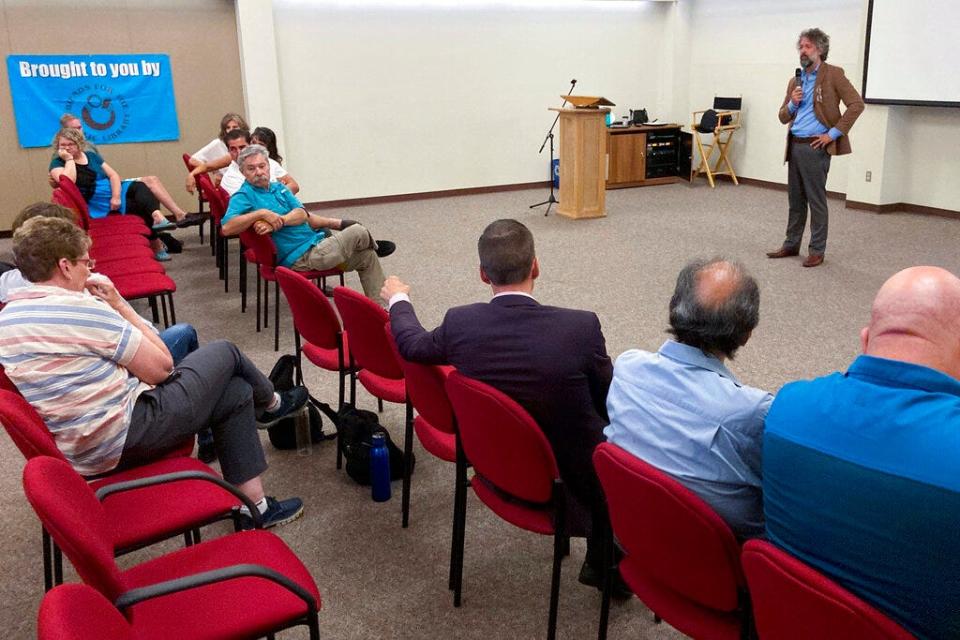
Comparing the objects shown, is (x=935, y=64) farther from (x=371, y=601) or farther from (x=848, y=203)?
(x=371, y=601)

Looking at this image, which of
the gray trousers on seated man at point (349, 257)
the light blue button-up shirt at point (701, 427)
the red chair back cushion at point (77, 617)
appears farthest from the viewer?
the gray trousers on seated man at point (349, 257)

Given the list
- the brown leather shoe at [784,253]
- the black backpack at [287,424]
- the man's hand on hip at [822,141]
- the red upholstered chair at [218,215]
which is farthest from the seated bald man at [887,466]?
the brown leather shoe at [784,253]

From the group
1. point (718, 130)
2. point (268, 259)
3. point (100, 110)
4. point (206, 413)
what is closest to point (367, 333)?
point (206, 413)

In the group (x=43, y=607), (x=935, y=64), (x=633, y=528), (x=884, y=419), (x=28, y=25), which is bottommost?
(x=633, y=528)

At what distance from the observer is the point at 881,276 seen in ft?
19.1

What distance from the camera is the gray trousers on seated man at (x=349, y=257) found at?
4.72 m

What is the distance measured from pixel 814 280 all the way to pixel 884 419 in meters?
4.82

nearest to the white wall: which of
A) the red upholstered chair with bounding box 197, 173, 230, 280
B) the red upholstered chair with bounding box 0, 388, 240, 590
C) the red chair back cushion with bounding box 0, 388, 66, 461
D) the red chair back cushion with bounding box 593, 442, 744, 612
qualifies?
the red upholstered chair with bounding box 197, 173, 230, 280

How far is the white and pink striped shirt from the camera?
7.20ft

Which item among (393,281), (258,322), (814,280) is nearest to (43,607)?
(393,281)

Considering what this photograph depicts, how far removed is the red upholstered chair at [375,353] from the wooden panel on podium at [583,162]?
5.46 m

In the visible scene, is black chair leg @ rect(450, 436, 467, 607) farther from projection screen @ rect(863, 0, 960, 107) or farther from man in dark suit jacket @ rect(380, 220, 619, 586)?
projection screen @ rect(863, 0, 960, 107)

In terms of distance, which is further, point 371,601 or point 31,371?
point 371,601

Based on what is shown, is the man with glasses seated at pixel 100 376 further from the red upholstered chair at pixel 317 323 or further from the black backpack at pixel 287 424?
the black backpack at pixel 287 424
